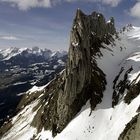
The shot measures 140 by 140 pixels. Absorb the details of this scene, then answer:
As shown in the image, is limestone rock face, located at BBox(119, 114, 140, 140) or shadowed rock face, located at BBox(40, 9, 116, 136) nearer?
limestone rock face, located at BBox(119, 114, 140, 140)

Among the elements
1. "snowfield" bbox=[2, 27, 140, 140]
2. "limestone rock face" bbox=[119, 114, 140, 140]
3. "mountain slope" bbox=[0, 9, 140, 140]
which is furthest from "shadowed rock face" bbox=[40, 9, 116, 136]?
"limestone rock face" bbox=[119, 114, 140, 140]

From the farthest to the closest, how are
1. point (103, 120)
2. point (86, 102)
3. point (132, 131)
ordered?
point (86, 102) < point (103, 120) < point (132, 131)

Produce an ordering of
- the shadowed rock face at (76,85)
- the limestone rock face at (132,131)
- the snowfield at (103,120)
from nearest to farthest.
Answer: the limestone rock face at (132,131) → the snowfield at (103,120) → the shadowed rock face at (76,85)

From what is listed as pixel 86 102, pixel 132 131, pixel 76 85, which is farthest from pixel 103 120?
pixel 132 131

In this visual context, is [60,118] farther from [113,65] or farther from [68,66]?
[113,65]

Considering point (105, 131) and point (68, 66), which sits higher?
point (68, 66)

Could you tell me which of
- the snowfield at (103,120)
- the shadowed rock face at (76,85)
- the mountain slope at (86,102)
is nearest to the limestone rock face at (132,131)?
the mountain slope at (86,102)

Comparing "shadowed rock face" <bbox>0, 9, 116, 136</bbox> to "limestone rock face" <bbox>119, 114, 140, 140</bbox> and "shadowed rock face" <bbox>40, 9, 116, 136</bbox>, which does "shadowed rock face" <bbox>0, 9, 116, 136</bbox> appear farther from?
"limestone rock face" <bbox>119, 114, 140, 140</bbox>

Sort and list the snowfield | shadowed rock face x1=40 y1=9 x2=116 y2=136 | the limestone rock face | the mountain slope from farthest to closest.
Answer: shadowed rock face x1=40 y1=9 x2=116 y2=136
the mountain slope
the snowfield
the limestone rock face

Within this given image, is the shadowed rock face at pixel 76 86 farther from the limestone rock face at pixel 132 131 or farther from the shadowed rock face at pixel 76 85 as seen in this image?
the limestone rock face at pixel 132 131

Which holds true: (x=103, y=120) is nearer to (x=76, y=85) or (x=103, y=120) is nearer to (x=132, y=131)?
(x=76, y=85)

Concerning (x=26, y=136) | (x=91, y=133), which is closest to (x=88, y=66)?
(x=91, y=133)

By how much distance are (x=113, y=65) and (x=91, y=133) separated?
48643mm

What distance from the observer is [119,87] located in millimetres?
93125
